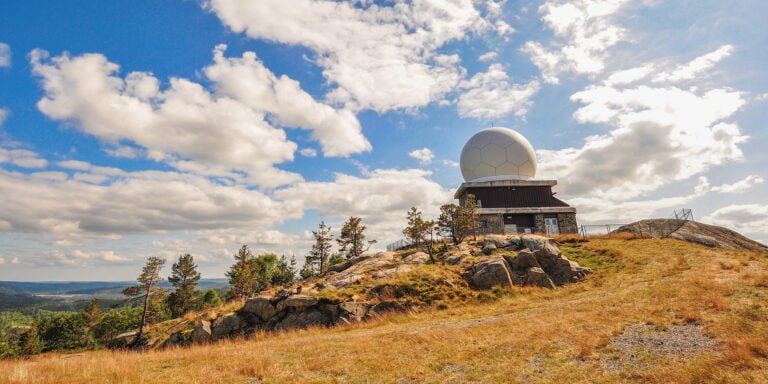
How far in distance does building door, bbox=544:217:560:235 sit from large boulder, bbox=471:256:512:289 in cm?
2088

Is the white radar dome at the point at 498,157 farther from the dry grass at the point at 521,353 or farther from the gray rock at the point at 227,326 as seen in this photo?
the gray rock at the point at 227,326

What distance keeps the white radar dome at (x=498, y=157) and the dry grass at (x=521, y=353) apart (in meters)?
29.9

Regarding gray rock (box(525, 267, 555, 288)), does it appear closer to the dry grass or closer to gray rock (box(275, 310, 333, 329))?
the dry grass

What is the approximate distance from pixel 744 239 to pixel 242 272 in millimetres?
59673

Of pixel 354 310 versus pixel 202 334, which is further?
pixel 202 334

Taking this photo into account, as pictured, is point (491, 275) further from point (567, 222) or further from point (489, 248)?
point (567, 222)


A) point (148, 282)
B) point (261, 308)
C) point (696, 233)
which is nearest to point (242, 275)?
point (148, 282)

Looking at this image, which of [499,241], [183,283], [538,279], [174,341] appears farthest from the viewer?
[183,283]

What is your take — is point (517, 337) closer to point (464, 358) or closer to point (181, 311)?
point (464, 358)

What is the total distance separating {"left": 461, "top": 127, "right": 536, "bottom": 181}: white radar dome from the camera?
4794 cm

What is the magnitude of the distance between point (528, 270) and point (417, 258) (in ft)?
32.2

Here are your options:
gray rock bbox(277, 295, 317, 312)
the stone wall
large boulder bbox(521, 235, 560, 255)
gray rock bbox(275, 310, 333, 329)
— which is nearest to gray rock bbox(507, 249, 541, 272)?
large boulder bbox(521, 235, 560, 255)

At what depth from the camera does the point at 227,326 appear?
24.5m

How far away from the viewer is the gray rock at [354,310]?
20.8 metres
